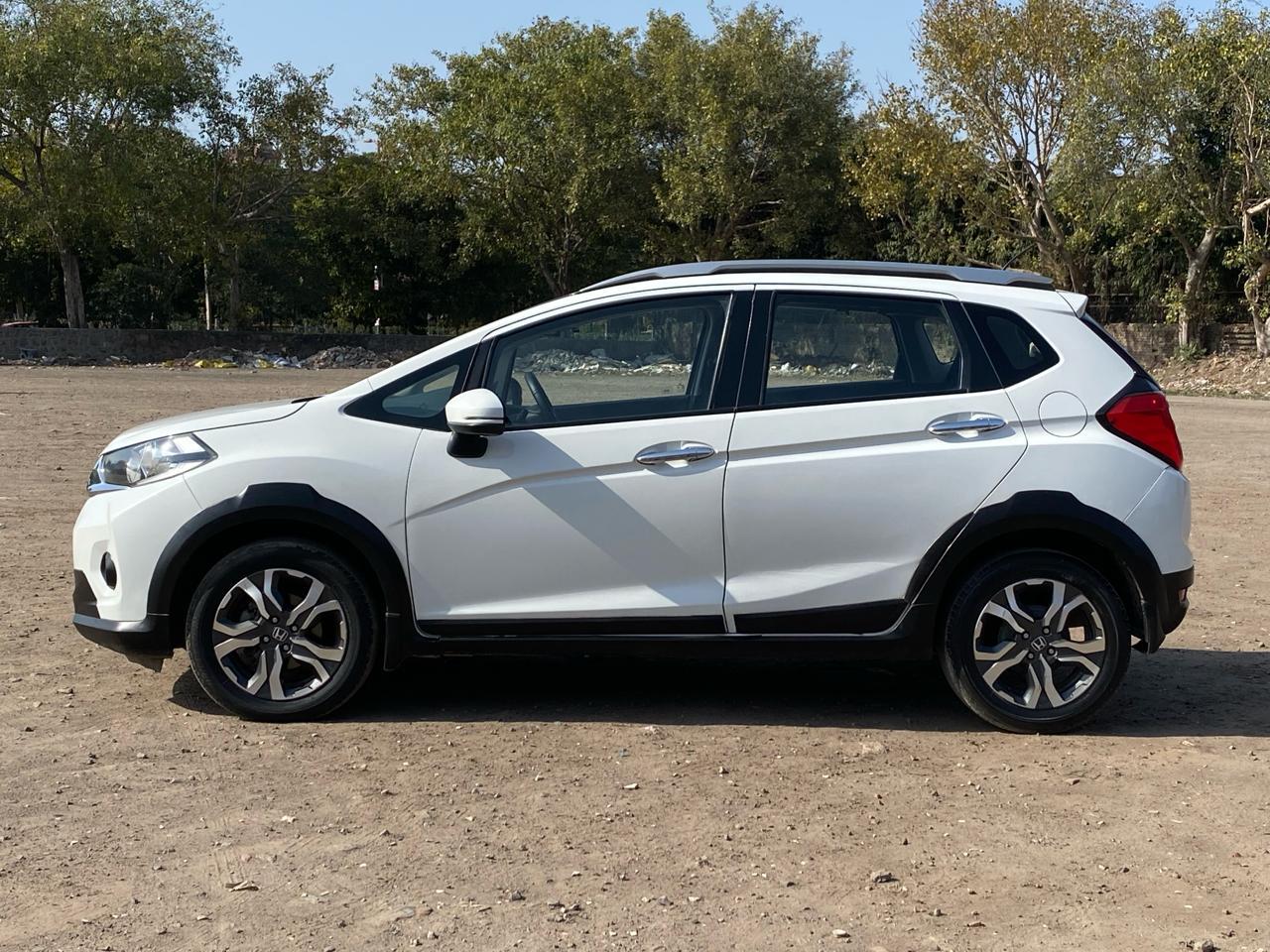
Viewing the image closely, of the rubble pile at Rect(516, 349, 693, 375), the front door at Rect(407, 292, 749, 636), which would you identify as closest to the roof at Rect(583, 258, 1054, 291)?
the rubble pile at Rect(516, 349, 693, 375)

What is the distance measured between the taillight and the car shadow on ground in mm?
1118

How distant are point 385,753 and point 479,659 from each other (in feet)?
5.50

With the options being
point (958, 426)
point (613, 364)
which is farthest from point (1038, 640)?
point (613, 364)

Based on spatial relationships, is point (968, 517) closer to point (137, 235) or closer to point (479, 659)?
point (479, 659)

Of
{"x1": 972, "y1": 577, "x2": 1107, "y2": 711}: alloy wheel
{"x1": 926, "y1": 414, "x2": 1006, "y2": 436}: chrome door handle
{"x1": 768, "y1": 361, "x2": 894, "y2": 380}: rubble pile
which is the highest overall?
{"x1": 768, "y1": 361, "x2": 894, "y2": 380}: rubble pile

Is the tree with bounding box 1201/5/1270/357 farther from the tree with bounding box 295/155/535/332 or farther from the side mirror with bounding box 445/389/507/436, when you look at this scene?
the side mirror with bounding box 445/389/507/436

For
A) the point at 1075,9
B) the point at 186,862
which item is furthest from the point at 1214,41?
the point at 186,862

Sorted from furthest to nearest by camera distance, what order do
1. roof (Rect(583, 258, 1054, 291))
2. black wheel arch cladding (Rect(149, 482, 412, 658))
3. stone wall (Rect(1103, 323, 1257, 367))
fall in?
1. stone wall (Rect(1103, 323, 1257, 367))
2. roof (Rect(583, 258, 1054, 291))
3. black wheel arch cladding (Rect(149, 482, 412, 658))

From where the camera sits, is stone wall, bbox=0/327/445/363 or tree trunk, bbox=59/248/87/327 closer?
stone wall, bbox=0/327/445/363

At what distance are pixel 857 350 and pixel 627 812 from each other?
2.01m

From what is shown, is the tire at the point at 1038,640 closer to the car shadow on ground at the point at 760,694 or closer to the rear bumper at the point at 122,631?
the car shadow on ground at the point at 760,694

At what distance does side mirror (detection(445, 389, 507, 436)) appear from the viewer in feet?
17.9

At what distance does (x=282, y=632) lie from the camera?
18.5 ft

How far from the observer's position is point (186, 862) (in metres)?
4.28
